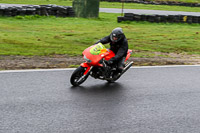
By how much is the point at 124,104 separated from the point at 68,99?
1129 millimetres

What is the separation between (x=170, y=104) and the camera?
299 inches

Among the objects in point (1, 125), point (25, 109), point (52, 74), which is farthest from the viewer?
point (52, 74)

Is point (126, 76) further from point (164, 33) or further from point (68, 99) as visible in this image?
point (164, 33)

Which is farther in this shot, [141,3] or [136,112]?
[141,3]

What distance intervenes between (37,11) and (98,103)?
15.9 m

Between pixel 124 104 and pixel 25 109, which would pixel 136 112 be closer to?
pixel 124 104

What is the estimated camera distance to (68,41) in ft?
51.6

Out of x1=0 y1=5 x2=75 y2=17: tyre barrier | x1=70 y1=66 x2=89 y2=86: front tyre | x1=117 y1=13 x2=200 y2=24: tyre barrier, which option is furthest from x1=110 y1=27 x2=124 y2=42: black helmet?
x1=117 y1=13 x2=200 y2=24: tyre barrier

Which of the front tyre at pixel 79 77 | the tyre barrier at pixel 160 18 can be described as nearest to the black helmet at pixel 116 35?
the front tyre at pixel 79 77

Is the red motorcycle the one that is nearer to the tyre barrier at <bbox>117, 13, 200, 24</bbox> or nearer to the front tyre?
the front tyre

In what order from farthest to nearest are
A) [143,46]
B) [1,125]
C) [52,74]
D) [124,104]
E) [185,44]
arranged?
[185,44] → [143,46] → [52,74] → [124,104] → [1,125]

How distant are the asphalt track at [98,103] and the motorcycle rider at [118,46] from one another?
1.91 feet

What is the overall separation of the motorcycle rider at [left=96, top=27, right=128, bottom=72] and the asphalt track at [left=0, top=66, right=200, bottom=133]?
0.58 metres

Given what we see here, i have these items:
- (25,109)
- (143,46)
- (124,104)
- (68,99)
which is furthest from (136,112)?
(143,46)
